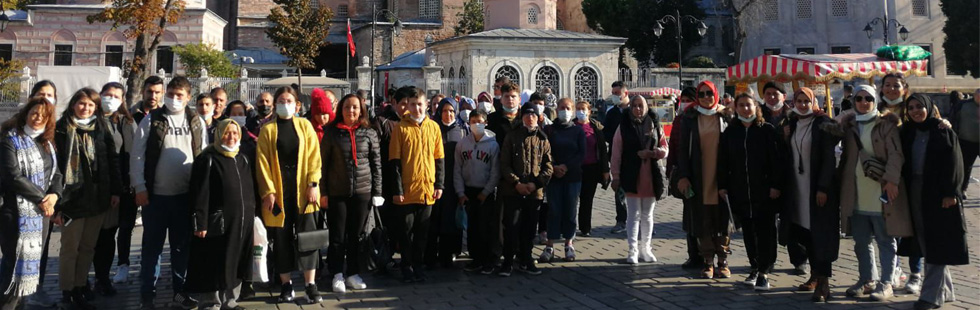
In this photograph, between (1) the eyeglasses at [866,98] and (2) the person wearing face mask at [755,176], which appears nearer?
(1) the eyeglasses at [866,98]

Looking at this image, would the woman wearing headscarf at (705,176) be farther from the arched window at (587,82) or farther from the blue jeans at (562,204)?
the arched window at (587,82)

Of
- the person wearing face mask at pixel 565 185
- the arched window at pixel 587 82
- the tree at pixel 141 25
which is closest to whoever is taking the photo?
the person wearing face mask at pixel 565 185

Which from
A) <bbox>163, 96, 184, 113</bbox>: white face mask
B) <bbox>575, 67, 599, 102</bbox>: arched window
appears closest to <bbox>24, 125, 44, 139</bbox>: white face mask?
<bbox>163, 96, 184, 113</bbox>: white face mask

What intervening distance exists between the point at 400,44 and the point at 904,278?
40.4 metres

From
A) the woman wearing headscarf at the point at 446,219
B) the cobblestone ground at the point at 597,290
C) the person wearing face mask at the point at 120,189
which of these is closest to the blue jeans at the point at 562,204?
the cobblestone ground at the point at 597,290

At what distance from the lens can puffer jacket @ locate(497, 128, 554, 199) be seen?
6.56m

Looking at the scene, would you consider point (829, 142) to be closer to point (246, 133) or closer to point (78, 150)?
point (246, 133)

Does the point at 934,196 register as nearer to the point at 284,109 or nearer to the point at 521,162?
the point at 521,162

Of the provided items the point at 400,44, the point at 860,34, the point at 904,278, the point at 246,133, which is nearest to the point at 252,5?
the point at 400,44

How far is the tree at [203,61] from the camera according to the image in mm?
32594

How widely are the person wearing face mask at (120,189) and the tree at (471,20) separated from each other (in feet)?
124

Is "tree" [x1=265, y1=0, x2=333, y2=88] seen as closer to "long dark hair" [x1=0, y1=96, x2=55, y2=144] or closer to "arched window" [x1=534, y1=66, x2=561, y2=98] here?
"arched window" [x1=534, y1=66, x2=561, y2=98]

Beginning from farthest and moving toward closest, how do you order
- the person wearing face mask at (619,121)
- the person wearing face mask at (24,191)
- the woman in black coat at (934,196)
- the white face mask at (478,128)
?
the person wearing face mask at (619,121) < the white face mask at (478,128) < the woman in black coat at (934,196) < the person wearing face mask at (24,191)

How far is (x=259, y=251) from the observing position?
5.38 metres
